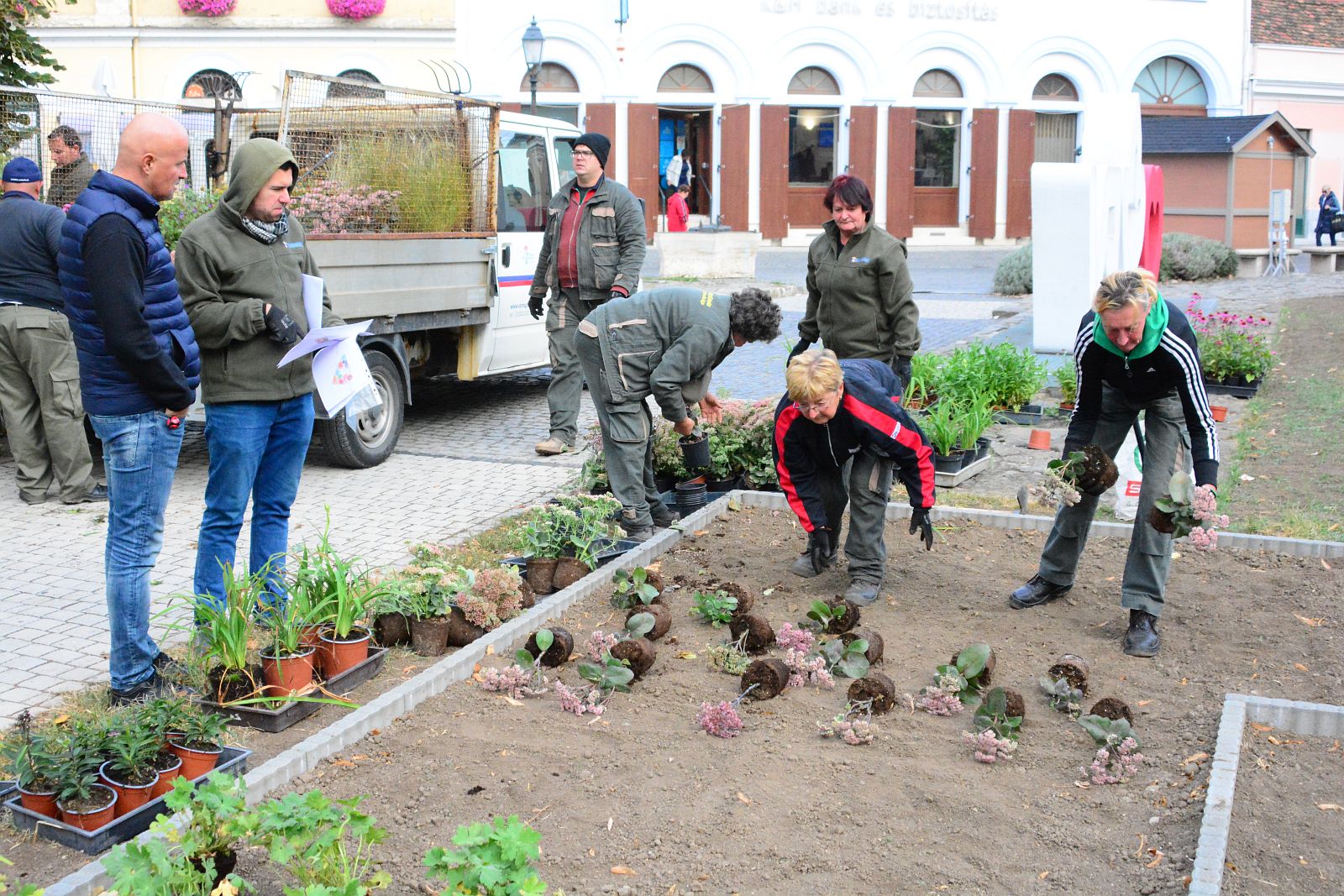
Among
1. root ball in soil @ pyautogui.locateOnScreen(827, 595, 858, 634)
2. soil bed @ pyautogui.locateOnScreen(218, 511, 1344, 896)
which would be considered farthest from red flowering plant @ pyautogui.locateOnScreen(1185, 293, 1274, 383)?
root ball in soil @ pyautogui.locateOnScreen(827, 595, 858, 634)

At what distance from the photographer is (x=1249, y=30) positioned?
31406mm

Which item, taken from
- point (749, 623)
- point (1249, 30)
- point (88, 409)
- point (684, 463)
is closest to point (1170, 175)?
point (1249, 30)

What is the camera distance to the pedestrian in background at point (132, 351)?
402 centimetres

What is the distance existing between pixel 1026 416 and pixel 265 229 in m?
6.84

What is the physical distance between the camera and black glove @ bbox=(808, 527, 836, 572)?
575cm

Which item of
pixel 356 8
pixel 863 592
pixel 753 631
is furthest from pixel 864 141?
pixel 753 631

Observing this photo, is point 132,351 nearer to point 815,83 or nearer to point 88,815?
point 88,815

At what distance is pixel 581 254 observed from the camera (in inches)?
330

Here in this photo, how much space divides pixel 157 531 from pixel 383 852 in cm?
159

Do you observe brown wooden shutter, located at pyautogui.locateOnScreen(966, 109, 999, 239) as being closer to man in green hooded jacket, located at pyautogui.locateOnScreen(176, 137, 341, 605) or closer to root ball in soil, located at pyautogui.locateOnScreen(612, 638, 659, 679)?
man in green hooded jacket, located at pyautogui.locateOnScreen(176, 137, 341, 605)

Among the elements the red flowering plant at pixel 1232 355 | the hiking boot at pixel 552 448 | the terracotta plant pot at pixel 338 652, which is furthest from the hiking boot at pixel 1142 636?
the red flowering plant at pixel 1232 355

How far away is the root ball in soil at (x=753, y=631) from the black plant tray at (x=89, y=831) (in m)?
2.09

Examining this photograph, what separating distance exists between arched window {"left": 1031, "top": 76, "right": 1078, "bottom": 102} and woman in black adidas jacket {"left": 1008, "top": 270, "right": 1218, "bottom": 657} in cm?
2780

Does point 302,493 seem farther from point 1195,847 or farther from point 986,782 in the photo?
point 1195,847
